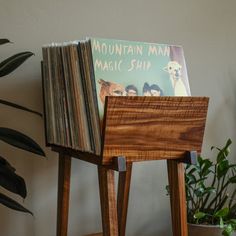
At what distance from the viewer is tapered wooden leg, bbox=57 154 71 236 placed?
1.09 meters

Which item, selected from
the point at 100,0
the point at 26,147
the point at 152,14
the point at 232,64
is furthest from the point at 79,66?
the point at 232,64

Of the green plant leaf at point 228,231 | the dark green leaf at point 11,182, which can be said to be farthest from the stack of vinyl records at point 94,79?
the green plant leaf at point 228,231

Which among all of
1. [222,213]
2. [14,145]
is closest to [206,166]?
[222,213]

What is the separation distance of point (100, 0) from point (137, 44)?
40cm

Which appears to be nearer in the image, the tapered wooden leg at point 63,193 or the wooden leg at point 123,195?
the tapered wooden leg at point 63,193

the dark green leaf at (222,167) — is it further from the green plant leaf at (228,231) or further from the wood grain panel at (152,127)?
the wood grain panel at (152,127)

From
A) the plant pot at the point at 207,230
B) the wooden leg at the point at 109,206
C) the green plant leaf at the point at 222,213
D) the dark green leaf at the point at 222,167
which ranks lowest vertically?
the plant pot at the point at 207,230

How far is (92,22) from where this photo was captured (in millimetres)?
1246

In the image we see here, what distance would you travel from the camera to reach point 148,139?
33.9 inches

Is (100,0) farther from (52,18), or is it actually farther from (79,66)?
(79,66)

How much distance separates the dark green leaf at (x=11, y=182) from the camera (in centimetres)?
91

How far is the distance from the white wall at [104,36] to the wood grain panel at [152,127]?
436 mm

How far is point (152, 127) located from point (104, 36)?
527 millimetres

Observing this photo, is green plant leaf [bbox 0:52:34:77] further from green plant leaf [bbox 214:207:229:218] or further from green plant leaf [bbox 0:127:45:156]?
green plant leaf [bbox 214:207:229:218]
